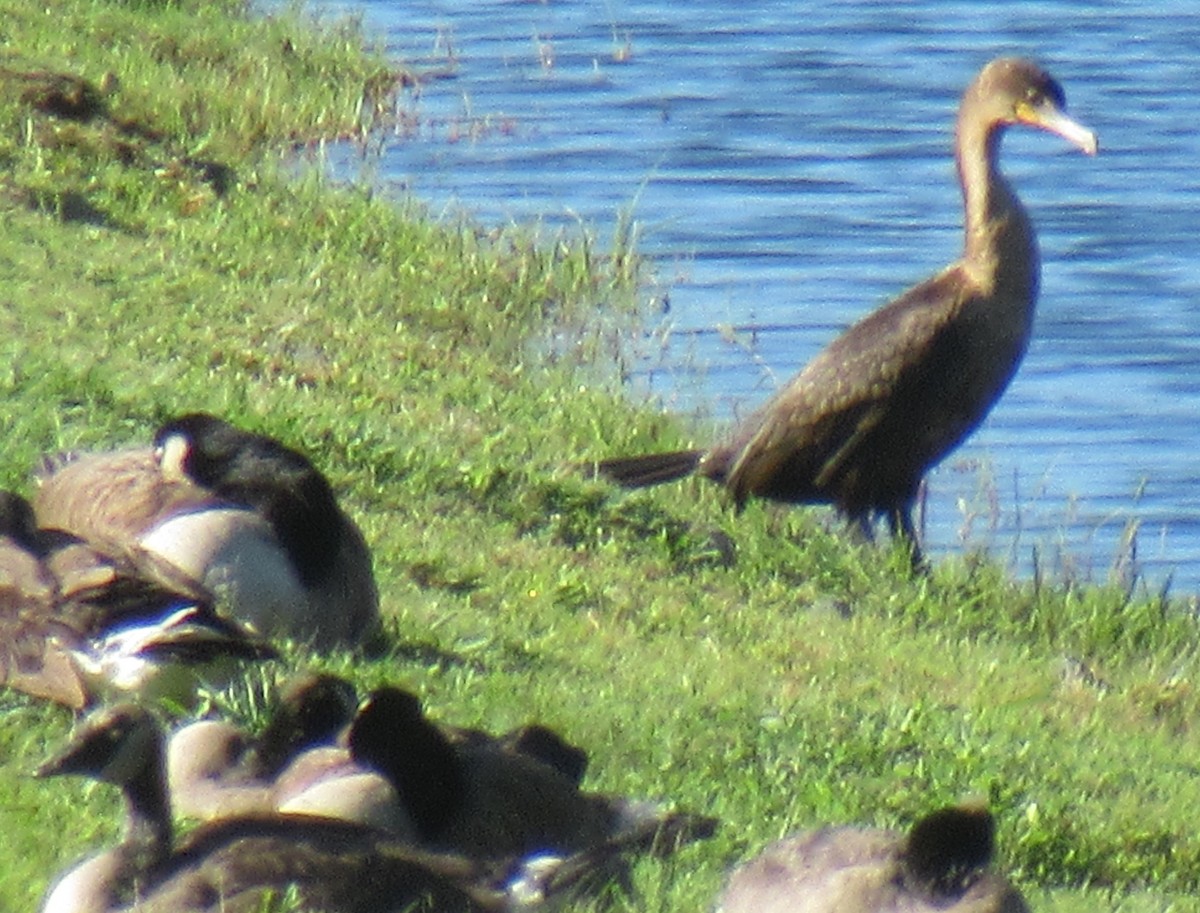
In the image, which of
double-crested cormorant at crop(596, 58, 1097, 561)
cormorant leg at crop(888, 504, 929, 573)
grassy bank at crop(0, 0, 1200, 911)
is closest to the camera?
grassy bank at crop(0, 0, 1200, 911)

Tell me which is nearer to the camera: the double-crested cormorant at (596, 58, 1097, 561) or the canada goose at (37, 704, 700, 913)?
the canada goose at (37, 704, 700, 913)

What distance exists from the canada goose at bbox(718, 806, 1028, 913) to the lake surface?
521cm

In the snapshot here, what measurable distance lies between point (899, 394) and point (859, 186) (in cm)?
809

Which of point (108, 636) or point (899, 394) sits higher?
point (108, 636)

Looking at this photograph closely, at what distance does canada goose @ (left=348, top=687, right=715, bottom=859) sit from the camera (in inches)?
233

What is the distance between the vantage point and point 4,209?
1233 cm

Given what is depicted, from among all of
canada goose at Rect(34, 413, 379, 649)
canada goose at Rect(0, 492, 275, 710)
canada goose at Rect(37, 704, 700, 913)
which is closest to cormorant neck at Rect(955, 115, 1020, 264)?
canada goose at Rect(34, 413, 379, 649)

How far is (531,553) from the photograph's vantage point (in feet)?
30.4

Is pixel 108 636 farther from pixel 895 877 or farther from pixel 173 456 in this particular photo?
pixel 895 877

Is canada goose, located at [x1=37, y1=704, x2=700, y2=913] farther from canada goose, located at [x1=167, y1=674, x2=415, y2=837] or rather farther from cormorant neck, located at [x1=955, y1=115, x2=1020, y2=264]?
cormorant neck, located at [x1=955, y1=115, x2=1020, y2=264]

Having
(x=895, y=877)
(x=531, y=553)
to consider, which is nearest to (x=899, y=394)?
(x=531, y=553)

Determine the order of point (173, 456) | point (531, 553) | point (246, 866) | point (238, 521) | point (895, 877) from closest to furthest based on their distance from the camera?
point (246, 866) < point (895, 877) < point (238, 521) < point (173, 456) < point (531, 553)

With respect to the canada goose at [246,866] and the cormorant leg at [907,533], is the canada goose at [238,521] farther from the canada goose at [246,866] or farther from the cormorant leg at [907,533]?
the cormorant leg at [907,533]

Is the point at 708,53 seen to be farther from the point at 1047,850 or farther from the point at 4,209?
the point at 1047,850
